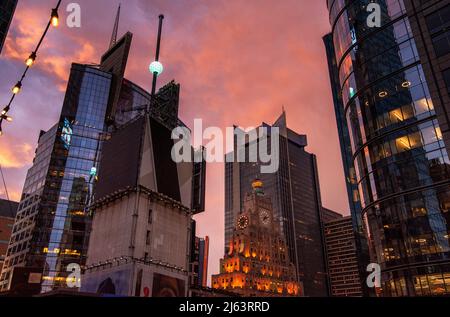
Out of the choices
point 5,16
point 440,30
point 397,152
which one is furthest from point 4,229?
point 440,30

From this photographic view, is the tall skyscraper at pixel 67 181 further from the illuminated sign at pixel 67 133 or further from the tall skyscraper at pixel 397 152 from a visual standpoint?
the tall skyscraper at pixel 397 152

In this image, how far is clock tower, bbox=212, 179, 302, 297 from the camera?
15675 centimetres

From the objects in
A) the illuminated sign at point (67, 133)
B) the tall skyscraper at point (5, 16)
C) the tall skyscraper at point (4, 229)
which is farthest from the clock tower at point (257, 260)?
the tall skyscraper at point (5, 16)

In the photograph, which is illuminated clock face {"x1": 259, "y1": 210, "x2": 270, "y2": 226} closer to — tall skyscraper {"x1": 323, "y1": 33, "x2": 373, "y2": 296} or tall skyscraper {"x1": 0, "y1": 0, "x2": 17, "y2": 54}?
tall skyscraper {"x1": 323, "y1": 33, "x2": 373, "y2": 296}

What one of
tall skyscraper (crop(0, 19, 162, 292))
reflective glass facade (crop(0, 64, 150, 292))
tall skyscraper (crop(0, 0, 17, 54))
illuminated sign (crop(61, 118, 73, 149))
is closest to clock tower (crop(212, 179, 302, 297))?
reflective glass facade (crop(0, 64, 150, 292))

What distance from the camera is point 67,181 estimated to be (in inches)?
4911

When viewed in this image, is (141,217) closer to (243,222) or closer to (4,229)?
(243,222)

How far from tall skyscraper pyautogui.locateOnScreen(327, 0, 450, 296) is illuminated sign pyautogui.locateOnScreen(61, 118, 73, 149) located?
103566 millimetres

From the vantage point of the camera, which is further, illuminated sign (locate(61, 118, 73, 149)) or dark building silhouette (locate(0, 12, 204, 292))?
illuminated sign (locate(61, 118, 73, 149))

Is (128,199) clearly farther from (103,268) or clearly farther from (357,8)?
(357,8)

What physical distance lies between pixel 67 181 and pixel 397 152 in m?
109

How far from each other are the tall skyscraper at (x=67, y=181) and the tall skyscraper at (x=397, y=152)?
77104mm

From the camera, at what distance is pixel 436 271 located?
140 feet
